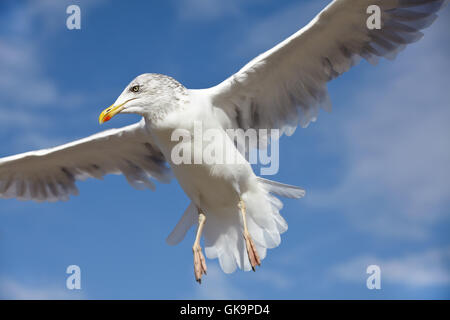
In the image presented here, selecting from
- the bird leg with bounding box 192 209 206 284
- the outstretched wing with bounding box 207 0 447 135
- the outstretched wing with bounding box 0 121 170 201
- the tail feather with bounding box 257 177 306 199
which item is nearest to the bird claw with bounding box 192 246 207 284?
the bird leg with bounding box 192 209 206 284

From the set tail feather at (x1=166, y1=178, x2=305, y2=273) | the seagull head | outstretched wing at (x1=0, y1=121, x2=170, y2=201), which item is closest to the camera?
the seagull head

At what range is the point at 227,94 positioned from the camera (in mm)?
4789

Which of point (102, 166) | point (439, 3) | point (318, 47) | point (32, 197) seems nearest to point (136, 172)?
point (102, 166)

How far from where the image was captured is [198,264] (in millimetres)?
4531

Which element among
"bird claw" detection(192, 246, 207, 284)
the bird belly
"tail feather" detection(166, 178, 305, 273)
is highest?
the bird belly

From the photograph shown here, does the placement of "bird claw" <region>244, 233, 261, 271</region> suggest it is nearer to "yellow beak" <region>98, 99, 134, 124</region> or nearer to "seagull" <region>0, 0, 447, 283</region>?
"seagull" <region>0, 0, 447, 283</region>

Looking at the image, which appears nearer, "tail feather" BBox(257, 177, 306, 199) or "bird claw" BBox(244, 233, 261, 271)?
"bird claw" BBox(244, 233, 261, 271)

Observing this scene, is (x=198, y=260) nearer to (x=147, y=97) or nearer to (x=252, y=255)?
(x=252, y=255)

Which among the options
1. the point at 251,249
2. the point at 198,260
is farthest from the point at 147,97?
the point at 251,249

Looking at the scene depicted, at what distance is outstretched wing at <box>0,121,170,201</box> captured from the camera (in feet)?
17.8

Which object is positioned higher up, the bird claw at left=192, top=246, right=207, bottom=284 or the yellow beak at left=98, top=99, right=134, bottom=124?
the yellow beak at left=98, top=99, right=134, bottom=124

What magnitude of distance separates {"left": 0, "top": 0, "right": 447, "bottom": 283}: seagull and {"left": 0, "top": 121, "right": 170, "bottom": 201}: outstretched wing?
2 cm

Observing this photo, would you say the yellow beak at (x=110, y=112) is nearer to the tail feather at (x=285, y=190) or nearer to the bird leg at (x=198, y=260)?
the bird leg at (x=198, y=260)

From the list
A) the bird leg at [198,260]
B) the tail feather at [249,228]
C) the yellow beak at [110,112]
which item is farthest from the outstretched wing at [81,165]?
the bird leg at [198,260]
